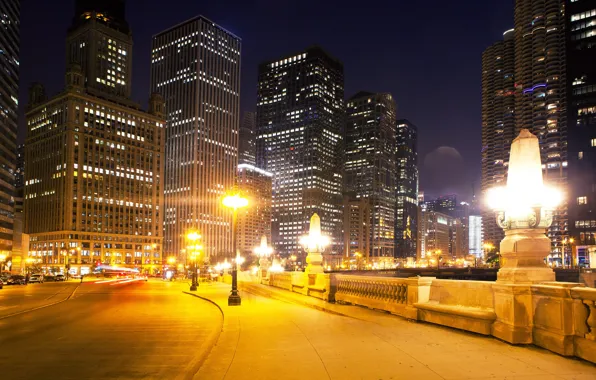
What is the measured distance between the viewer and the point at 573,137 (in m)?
122

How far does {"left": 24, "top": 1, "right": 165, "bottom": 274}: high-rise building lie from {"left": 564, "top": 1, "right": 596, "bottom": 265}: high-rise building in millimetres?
123395

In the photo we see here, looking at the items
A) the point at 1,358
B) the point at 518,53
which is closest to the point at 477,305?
the point at 1,358

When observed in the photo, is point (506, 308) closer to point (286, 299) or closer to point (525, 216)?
point (525, 216)

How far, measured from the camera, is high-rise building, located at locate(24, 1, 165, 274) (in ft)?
489

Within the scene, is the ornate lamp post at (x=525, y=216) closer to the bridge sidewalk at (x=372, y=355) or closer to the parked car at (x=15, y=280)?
the bridge sidewalk at (x=372, y=355)

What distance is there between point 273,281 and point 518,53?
185325 millimetres

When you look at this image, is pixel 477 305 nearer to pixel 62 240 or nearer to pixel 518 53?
pixel 62 240

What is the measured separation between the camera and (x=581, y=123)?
121 meters

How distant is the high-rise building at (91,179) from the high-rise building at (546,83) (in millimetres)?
129250

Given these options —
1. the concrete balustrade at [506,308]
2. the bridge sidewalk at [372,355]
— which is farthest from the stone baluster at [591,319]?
the bridge sidewalk at [372,355]

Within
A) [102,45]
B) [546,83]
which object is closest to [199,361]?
[546,83]

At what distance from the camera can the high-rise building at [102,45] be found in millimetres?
185125

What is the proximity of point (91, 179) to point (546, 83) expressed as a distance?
153300mm

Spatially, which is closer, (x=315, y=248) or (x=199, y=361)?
(x=199, y=361)
